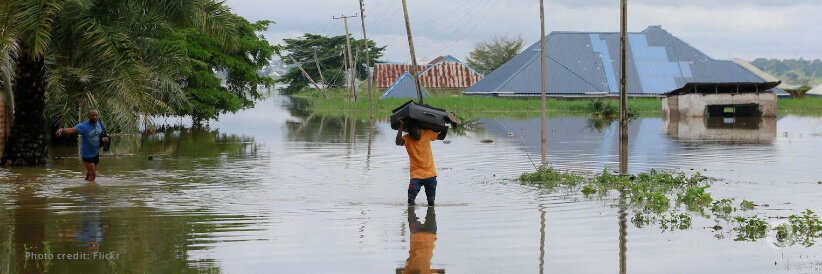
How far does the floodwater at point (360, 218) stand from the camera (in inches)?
401

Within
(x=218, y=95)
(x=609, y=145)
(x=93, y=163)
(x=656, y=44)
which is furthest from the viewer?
(x=656, y=44)

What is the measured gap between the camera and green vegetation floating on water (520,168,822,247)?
39.8 ft

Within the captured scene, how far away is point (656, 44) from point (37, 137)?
70.5 metres

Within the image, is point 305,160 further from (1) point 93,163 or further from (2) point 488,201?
(2) point 488,201

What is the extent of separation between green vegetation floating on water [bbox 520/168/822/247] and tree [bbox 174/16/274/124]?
Result: 26498 mm

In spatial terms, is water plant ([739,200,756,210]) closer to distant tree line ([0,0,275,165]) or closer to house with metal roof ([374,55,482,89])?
distant tree line ([0,0,275,165])

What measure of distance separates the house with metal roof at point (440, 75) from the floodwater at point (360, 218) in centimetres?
6970

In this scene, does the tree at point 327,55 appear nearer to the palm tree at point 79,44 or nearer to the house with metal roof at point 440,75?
the house with metal roof at point 440,75

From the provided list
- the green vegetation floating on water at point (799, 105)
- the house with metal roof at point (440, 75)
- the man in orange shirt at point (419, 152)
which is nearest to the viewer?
the man in orange shirt at point (419, 152)

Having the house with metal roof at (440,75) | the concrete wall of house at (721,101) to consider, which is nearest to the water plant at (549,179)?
the concrete wall of house at (721,101)

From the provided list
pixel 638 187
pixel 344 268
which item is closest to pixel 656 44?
pixel 638 187

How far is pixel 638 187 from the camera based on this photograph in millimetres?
16969

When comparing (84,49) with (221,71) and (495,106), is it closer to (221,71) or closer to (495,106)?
(221,71)

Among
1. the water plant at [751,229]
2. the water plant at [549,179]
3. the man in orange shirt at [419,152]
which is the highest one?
the man in orange shirt at [419,152]
